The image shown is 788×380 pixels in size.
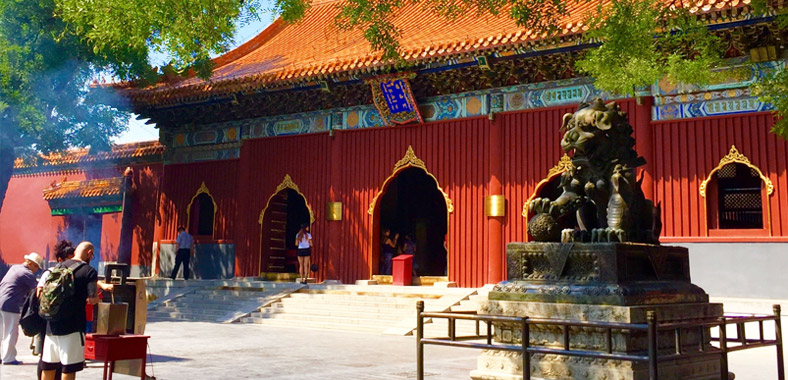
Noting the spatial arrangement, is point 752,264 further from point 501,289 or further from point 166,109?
point 166,109

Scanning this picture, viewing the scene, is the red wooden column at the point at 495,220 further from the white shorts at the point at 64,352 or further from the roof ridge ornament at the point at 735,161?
the white shorts at the point at 64,352

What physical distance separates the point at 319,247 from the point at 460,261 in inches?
126

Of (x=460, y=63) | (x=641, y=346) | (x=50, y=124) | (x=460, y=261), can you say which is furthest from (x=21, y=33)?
(x=641, y=346)

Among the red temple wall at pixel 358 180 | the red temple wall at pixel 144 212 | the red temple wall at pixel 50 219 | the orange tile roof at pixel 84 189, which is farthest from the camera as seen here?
the orange tile roof at pixel 84 189

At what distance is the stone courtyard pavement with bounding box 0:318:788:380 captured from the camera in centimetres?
657

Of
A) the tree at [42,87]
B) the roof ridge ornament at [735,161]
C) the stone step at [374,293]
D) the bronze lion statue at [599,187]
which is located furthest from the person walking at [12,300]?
the roof ridge ornament at [735,161]

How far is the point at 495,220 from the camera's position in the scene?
13.4 metres

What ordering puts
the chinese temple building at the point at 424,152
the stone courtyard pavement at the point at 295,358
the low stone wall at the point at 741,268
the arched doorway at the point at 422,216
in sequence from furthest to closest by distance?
1. the arched doorway at the point at 422,216
2. the chinese temple building at the point at 424,152
3. the low stone wall at the point at 741,268
4. the stone courtyard pavement at the point at 295,358

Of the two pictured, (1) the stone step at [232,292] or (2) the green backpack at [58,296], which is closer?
(2) the green backpack at [58,296]

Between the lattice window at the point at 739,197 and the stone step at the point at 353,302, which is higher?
the lattice window at the point at 739,197

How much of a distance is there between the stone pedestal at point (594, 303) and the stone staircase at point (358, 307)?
545cm

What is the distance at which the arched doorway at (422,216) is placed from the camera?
18.6 meters

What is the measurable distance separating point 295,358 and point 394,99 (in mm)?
7582

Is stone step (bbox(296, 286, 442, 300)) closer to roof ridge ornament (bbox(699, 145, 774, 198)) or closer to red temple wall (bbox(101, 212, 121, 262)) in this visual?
roof ridge ornament (bbox(699, 145, 774, 198))
